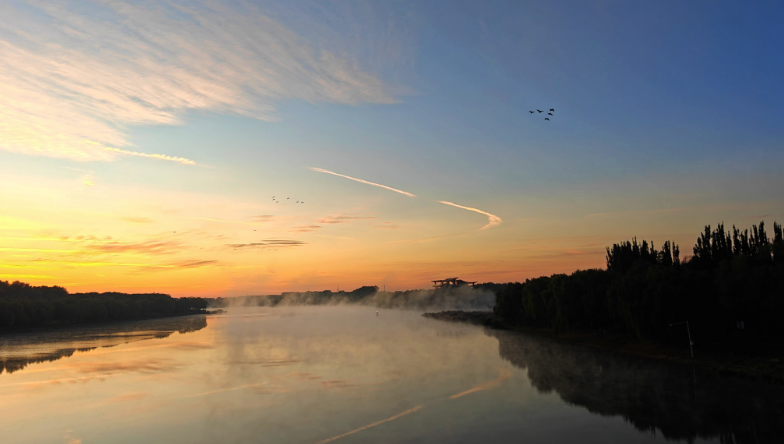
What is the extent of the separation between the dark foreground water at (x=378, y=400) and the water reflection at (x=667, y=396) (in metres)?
0.13

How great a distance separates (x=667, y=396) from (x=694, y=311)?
86.1 ft

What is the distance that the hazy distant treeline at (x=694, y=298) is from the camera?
5369cm

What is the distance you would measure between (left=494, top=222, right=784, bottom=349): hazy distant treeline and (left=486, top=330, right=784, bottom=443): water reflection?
7.64 meters

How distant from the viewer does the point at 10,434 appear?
31047mm

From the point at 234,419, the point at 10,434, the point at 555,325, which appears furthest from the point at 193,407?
the point at 555,325

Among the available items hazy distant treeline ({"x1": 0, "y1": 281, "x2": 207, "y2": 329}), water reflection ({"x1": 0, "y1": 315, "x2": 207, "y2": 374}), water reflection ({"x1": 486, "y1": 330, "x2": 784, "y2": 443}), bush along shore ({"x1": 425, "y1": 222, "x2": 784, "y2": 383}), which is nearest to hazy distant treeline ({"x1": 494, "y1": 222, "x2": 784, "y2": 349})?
bush along shore ({"x1": 425, "y1": 222, "x2": 784, "y2": 383})

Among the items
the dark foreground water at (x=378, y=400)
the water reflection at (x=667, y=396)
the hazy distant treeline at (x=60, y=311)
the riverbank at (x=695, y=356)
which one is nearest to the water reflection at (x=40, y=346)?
the dark foreground water at (x=378, y=400)

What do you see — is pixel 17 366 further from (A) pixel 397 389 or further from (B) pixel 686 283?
(B) pixel 686 283

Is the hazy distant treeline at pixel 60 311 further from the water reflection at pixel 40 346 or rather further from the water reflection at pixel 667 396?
the water reflection at pixel 667 396

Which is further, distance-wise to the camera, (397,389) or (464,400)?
(397,389)

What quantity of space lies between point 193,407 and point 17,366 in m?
42.1

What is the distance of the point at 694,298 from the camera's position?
6106 centimetres

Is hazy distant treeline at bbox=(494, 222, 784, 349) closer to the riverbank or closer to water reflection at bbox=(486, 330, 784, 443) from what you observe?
the riverbank

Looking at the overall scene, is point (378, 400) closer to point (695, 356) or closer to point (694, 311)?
point (695, 356)
